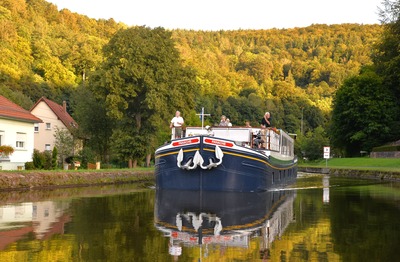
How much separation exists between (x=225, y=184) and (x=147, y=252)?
13.8m

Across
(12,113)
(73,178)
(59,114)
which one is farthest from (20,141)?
(59,114)

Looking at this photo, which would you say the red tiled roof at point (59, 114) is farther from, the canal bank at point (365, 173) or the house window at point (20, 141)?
the canal bank at point (365, 173)

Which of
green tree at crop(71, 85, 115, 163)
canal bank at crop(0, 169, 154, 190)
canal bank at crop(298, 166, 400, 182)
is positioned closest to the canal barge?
canal bank at crop(0, 169, 154, 190)

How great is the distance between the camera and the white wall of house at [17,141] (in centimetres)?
3594

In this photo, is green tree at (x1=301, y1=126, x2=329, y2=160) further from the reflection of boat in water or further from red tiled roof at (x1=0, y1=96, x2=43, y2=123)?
the reflection of boat in water

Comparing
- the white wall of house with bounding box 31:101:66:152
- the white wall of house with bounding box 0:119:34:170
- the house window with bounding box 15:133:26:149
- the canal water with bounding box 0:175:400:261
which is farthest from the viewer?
the white wall of house with bounding box 31:101:66:152

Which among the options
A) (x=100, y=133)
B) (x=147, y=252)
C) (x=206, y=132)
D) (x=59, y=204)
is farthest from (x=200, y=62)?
(x=147, y=252)

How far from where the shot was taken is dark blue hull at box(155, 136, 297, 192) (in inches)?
890

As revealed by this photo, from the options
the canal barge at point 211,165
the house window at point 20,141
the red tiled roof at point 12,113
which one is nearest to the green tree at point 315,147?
the red tiled roof at point 12,113

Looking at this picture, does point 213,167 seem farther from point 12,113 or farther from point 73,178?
point 12,113

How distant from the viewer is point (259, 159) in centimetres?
2377

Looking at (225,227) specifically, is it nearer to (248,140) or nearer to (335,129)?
(248,140)

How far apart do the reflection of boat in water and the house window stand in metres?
18.6

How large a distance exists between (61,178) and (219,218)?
620 inches
